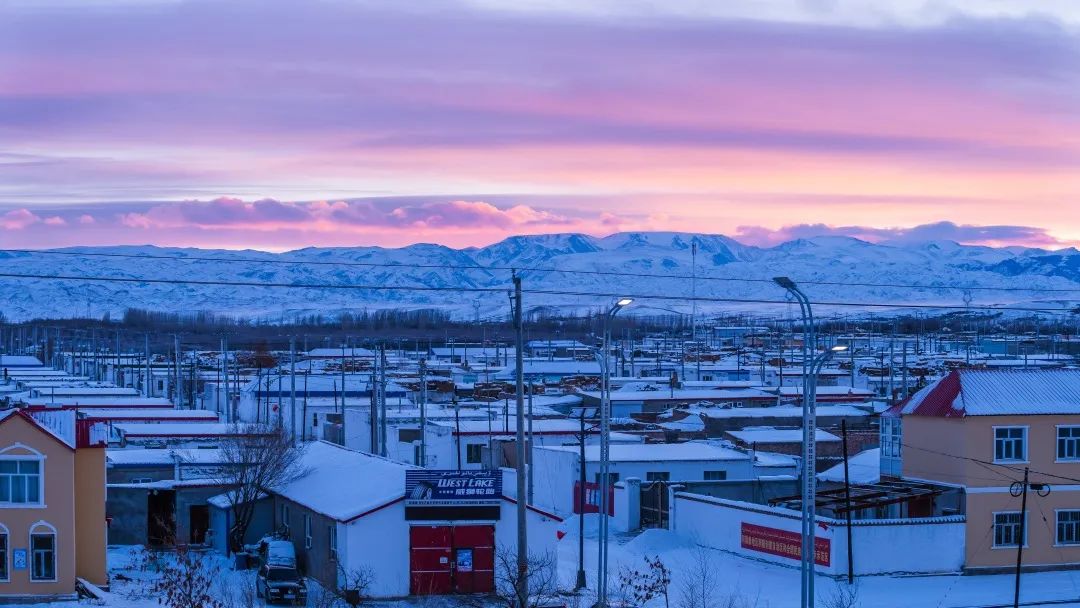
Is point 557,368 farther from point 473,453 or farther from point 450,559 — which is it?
point 450,559

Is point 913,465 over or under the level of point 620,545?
over

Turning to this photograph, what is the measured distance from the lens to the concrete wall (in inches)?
1236

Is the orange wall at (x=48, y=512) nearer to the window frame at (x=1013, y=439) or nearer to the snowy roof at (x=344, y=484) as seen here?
the snowy roof at (x=344, y=484)

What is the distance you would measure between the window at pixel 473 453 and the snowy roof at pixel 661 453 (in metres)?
4.31

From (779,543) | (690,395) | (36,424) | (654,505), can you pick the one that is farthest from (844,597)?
(690,395)

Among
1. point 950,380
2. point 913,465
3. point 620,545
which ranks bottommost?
point 620,545

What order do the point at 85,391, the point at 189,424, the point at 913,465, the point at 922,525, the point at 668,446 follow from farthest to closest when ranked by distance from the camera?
the point at 85,391 < the point at 189,424 < the point at 668,446 < the point at 913,465 < the point at 922,525

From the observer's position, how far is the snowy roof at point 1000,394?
3356 cm

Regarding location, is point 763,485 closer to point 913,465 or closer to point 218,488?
point 913,465

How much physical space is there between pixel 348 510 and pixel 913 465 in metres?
14.6

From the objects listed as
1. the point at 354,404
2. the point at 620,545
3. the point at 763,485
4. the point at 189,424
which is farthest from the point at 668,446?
the point at 354,404

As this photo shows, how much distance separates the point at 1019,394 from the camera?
34.1 m

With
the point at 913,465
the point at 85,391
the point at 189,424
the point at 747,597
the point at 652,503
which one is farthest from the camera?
the point at 85,391

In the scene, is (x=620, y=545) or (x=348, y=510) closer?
(x=348, y=510)
